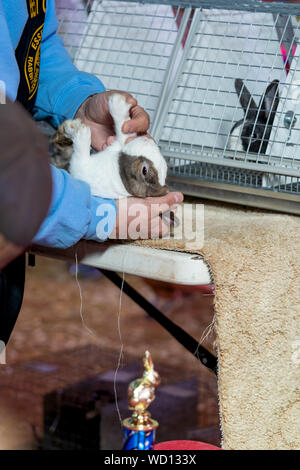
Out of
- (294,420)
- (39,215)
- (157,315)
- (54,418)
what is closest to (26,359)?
(54,418)

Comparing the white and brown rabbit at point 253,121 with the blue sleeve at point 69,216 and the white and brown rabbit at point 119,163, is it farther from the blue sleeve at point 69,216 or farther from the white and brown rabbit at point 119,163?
the blue sleeve at point 69,216

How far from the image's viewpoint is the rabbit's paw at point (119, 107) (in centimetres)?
92

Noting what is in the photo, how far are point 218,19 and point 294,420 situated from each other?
78 centimetres

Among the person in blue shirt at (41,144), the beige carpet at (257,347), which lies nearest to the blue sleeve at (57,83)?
the person in blue shirt at (41,144)

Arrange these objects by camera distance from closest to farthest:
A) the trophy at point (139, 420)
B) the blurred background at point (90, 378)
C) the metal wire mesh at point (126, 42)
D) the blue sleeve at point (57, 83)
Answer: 1. the trophy at point (139, 420)
2. the blue sleeve at point (57, 83)
3. the metal wire mesh at point (126, 42)
4. the blurred background at point (90, 378)

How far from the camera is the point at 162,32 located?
50.1 inches

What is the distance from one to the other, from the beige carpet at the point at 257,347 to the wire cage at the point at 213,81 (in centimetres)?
25

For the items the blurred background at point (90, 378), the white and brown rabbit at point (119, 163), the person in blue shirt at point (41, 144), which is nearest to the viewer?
the person in blue shirt at point (41, 144)

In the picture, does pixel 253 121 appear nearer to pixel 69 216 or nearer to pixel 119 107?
pixel 119 107

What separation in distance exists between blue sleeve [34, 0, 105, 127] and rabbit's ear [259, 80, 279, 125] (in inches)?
11.5

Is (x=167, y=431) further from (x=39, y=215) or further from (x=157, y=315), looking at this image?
(x=39, y=215)

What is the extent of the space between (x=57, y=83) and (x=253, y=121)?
0.36 m

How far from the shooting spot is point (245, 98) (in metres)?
1.10

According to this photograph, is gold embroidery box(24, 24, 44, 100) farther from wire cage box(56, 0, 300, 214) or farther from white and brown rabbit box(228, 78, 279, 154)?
white and brown rabbit box(228, 78, 279, 154)
